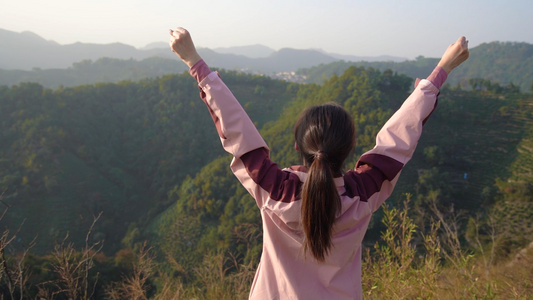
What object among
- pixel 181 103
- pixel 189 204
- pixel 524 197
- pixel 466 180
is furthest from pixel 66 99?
pixel 524 197

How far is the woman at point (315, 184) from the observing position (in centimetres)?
100

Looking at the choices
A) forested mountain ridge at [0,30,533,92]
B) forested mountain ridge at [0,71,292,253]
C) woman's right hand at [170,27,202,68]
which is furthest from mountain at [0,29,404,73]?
woman's right hand at [170,27,202,68]

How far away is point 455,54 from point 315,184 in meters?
0.71

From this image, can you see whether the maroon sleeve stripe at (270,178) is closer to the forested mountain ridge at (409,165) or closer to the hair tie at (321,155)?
the hair tie at (321,155)

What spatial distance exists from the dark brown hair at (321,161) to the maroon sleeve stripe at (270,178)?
48mm

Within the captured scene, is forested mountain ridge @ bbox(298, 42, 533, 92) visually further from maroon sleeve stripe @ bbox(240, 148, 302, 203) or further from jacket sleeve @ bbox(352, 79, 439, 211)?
maroon sleeve stripe @ bbox(240, 148, 302, 203)

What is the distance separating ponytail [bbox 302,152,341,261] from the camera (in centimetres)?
96

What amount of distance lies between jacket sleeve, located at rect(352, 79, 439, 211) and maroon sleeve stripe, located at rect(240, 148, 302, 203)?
0.22 meters

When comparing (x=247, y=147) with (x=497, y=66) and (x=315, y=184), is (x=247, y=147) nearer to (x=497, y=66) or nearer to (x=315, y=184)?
(x=315, y=184)

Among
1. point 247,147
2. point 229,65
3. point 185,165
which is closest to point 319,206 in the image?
point 247,147

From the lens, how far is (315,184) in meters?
0.96

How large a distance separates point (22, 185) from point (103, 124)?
1115 centimetres

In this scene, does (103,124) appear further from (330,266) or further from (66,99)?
(330,266)

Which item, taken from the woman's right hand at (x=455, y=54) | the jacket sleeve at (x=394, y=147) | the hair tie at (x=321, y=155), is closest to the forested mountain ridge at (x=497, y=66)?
the woman's right hand at (x=455, y=54)
